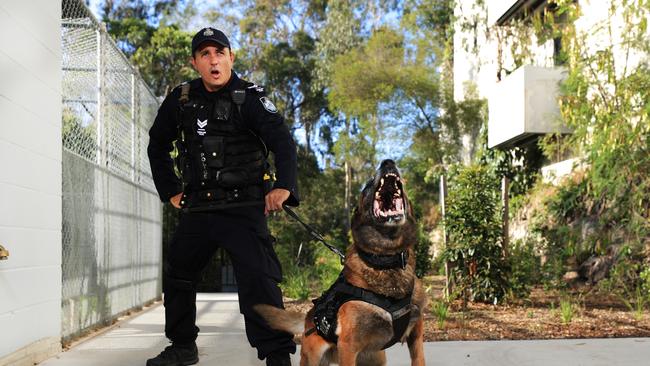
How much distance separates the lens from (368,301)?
296cm

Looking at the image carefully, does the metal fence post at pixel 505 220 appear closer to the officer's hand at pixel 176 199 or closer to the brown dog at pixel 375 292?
the officer's hand at pixel 176 199

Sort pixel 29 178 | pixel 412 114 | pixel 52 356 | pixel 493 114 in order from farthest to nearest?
pixel 412 114
pixel 493 114
pixel 52 356
pixel 29 178

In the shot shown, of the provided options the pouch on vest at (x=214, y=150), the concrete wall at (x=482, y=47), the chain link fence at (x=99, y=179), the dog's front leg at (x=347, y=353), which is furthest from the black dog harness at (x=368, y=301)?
the concrete wall at (x=482, y=47)

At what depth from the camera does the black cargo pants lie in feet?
12.2

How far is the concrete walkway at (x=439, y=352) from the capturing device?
4438mm

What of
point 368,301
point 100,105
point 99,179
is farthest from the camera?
point 100,105

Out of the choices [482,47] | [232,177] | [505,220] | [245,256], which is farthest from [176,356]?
[482,47]

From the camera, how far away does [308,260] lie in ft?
53.3

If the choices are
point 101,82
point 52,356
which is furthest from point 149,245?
point 52,356

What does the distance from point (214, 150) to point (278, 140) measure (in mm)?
348

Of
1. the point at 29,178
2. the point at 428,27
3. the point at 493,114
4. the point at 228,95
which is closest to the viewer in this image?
the point at 228,95

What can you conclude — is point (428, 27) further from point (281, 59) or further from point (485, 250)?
point (485, 250)

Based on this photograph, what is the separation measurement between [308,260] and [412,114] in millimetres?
11897

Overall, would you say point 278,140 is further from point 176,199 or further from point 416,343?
point 416,343
